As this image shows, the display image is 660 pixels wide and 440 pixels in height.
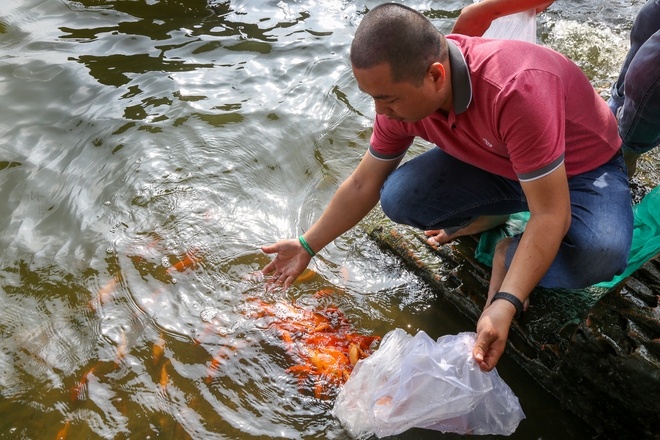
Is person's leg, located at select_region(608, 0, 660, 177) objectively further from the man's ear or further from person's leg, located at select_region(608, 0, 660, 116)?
the man's ear

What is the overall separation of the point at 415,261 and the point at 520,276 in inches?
43.3

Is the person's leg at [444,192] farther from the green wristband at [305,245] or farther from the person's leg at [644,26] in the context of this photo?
the person's leg at [644,26]

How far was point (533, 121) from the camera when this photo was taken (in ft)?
6.65

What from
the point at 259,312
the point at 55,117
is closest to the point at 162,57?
the point at 55,117

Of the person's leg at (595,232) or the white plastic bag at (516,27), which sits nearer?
the person's leg at (595,232)

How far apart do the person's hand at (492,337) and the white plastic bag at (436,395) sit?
0.09 meters

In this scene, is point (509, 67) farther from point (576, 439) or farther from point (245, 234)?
point (245, 234)

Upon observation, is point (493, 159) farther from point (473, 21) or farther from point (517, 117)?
point (473, 21)

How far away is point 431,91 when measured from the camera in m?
2.12

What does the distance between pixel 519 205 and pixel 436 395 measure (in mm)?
1115

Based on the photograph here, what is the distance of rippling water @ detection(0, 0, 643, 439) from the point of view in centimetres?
258

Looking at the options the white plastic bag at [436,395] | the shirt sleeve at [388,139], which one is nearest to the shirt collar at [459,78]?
the shirt sleeve at [388,139]

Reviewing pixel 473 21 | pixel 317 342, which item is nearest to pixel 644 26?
pixel 473 21

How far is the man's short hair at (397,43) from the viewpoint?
6.49 feet
